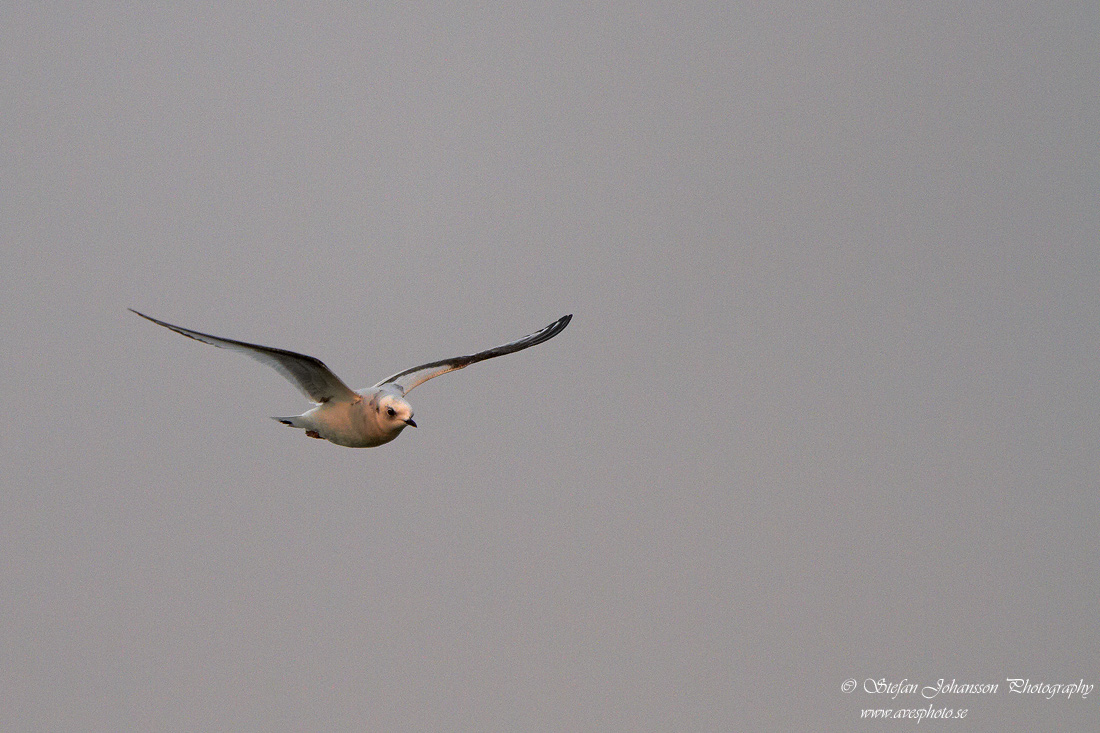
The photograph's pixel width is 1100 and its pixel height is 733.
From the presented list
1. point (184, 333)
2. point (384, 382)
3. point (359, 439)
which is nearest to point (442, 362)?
point (384, 382)

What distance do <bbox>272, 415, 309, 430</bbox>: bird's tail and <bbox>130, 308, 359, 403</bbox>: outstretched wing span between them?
16 cm

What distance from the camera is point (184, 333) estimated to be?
5.57 metres

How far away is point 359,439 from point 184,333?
53.7 inches

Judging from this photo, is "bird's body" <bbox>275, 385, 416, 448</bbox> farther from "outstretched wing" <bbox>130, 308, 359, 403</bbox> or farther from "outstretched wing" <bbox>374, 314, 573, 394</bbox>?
"outstretched wing" <bbox>374, 314, 573, 394</bbox>

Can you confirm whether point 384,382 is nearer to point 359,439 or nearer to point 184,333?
point 359,439

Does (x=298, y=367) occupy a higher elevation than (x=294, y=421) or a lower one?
higher

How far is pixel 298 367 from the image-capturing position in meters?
6.22

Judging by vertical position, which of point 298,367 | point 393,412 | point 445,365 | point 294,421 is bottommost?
point 393,412

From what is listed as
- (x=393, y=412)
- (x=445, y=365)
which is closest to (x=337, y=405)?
(x=393, y=412)

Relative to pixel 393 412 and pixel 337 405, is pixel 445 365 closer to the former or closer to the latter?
pixel 337 405

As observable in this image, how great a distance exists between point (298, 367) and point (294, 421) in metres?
0.55

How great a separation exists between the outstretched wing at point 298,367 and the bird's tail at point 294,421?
0.52 ft

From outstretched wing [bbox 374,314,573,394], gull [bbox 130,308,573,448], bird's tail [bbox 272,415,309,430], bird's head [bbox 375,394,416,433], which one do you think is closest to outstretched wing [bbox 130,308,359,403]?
gull [bbox 130,308,573,448]

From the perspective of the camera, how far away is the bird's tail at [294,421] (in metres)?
6.61
